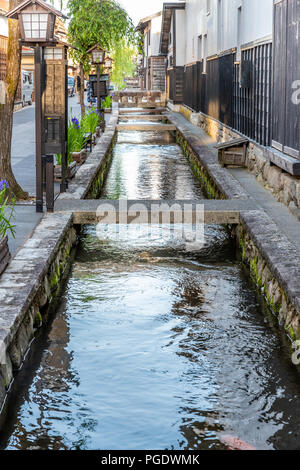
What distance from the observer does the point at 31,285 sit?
595 cm

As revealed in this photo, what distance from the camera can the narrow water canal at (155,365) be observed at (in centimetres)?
451

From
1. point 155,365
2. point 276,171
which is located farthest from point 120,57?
point 155,365

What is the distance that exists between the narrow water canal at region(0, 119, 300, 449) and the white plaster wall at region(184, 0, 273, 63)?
5.44 metres

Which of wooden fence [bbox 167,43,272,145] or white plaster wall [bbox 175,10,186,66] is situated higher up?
white plaster wall [bbox 175,10,186,66]

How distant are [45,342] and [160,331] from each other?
90cm

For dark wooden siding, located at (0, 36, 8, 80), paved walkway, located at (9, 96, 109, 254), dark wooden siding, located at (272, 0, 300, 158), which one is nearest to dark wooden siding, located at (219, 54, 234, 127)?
paved walkway, located at (9, 96, 109, 254)

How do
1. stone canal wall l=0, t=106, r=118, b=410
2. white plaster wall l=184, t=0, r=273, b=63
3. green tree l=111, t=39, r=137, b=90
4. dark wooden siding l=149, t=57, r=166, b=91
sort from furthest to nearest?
dark wooden siding l=149, t=57, r=166, b=91, green tree l=111, t=39, r=137, b=90, white plaster wall l=184, t=0, r=273, b=63, stone canal wall l=0, t=106, r=118, b=410

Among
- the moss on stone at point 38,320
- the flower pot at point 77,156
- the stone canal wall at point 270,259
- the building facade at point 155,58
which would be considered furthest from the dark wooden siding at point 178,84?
the moss on stone at point 38,320

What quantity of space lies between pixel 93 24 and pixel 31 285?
18878mm

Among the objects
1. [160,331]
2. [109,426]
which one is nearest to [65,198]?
[160,331]

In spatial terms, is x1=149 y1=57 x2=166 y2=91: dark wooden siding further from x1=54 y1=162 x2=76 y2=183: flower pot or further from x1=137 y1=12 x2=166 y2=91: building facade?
x1=54 y1=162 x2=76 y2=183: flower pot

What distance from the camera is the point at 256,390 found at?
5.11m

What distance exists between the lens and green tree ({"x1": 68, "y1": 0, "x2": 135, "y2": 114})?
A: 23.6m
